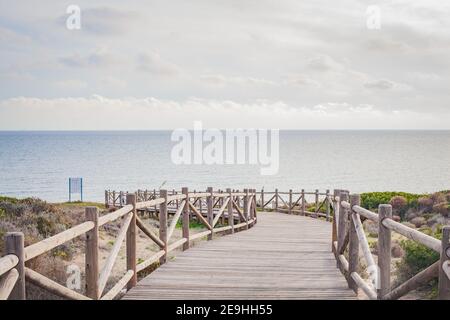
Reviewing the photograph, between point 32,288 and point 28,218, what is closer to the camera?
point 32,288

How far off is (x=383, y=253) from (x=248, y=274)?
2547 mm

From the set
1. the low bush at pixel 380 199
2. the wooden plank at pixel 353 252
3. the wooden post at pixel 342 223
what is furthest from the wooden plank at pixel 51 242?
the low bush at pixel 380 199

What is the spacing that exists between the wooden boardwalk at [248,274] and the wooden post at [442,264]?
234cm

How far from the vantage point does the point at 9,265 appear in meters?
3.33

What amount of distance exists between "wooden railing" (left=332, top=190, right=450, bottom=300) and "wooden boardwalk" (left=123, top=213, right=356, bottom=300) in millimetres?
399

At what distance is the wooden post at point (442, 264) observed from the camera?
3.50 metres

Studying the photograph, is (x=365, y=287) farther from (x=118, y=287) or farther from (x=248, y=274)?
(x=118, y=287)

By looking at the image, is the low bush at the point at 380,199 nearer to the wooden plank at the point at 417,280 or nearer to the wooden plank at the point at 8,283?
the wooden plank at the point at 417,280

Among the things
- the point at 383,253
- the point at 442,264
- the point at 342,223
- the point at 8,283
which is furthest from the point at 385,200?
the point at 8,283

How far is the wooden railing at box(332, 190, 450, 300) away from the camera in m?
3.59

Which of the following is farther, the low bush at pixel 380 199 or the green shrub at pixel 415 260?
the low bush at pixel 380 199
